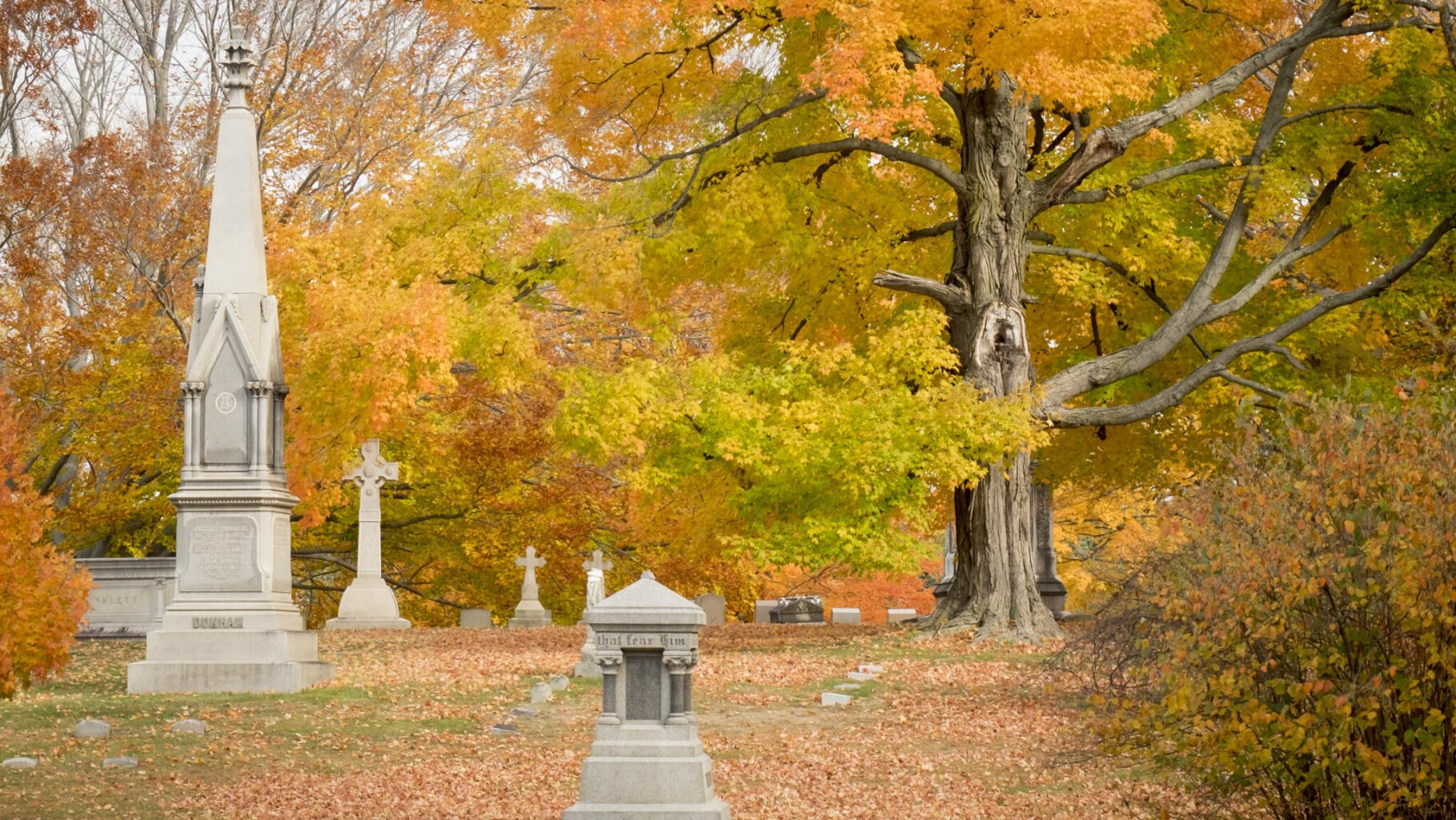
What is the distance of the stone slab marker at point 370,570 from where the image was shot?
2638 centimetres

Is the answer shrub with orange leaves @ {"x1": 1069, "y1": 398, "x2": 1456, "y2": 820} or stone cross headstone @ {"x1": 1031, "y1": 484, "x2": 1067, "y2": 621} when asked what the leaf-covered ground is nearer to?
shrub with orange leaves @ {"x1": 1069, "y1": 398, "x2": 1456, "y2": 820}

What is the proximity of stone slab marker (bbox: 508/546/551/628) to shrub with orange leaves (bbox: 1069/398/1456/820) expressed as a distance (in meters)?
22.9

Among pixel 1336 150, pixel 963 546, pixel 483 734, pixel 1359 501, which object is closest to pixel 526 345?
pixel 963 546

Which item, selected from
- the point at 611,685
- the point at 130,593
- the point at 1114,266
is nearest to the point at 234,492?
the point at 611,685

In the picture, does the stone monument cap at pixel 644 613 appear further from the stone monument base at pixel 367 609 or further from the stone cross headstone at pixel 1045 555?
the stone cross headstone at pixel 1045 555

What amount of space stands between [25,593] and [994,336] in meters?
12.8

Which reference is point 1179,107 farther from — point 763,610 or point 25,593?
point 763,610

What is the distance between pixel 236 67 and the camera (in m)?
17.1

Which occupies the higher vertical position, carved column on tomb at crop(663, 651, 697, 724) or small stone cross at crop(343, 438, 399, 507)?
small stone cross at crop(343, 438, 399, 507)

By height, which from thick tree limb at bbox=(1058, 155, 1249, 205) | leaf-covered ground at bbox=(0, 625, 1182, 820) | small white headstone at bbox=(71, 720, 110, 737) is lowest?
leaf-covered ground at bbox=(0, 625, 1182, 820)

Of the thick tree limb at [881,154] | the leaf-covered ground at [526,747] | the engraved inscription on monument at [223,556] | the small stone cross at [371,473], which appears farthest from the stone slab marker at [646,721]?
the small stone cross at [371,473]

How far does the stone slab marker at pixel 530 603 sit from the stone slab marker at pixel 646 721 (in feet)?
68.3

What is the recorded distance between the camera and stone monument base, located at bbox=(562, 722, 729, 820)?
27.3 feet

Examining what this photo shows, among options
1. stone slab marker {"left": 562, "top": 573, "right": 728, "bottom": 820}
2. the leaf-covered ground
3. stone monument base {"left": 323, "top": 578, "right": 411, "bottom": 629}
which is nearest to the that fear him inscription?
stone slab marker {"left": 562, "top": 573, "right": 728, "bottom": 820}
